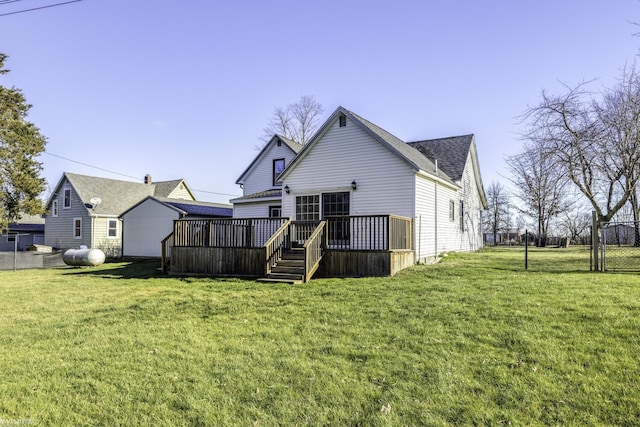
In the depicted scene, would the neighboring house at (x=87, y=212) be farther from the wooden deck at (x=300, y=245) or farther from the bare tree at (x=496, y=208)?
the bare tree at (x=496, y=208)

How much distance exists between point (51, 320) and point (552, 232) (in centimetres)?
4768

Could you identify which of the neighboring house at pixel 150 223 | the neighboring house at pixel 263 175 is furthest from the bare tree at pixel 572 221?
the neighboring house at pixel 150 223

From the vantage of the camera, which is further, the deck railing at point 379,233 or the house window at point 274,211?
the house window at point 274,211

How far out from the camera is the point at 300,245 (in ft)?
40.9

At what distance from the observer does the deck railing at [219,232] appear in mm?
11656

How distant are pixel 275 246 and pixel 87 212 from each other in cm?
1980

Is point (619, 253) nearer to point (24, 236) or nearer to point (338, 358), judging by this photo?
point (338, 358)

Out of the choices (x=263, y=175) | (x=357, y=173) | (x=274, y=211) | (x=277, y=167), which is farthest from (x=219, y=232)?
(x=263, y=175)

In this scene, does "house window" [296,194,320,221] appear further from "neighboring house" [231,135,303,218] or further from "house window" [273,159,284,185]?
"house window" [273,159,284,185]

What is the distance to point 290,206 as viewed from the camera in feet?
48.2

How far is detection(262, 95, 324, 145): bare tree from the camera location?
36172mm

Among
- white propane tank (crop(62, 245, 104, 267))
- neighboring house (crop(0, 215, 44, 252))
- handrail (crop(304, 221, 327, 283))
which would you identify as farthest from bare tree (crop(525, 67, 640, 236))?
neighboring house (crop(0, 215, 44, 252))

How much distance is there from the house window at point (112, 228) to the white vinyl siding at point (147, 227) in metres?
4.61

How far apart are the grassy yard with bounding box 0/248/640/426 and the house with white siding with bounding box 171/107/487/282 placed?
2.68 meters
